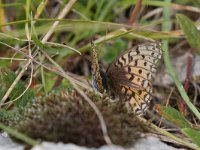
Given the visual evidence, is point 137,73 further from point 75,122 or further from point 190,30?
point 75,122

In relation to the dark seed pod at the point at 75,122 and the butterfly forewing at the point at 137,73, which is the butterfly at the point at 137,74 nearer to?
the butterfly forewing at the point at 137,73

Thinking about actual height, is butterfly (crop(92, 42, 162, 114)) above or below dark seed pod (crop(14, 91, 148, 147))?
above

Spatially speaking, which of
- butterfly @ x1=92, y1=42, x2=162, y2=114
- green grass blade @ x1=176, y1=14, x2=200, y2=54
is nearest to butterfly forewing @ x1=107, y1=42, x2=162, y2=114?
butterfly @ x1=92, y1=42, x2=162, y2=114

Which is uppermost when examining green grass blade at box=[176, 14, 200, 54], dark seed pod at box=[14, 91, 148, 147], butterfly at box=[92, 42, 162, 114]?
green grass blade at box=[176, 14, 200, 54]

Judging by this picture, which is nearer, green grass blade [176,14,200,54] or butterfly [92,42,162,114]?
butterfly [92,42,162,114]

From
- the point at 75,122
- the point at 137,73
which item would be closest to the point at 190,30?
the point at 137,73

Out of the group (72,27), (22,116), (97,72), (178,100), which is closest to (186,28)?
(178,100)

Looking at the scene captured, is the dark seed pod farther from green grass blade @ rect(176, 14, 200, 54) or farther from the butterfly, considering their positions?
green grass blade @ rect(176, 14, 200, 54)

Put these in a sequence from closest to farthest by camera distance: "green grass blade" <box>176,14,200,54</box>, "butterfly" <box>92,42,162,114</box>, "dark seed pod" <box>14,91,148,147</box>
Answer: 1. "dark seed pod" <box>14,91,148,147</box>
2. "butterfly" <box>92,42,162,114</box>
3. "green grass blade" <box>176,14,200,54</box>

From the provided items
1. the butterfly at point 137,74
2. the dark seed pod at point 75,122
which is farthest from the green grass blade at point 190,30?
the dark seed pod at point 75,122
